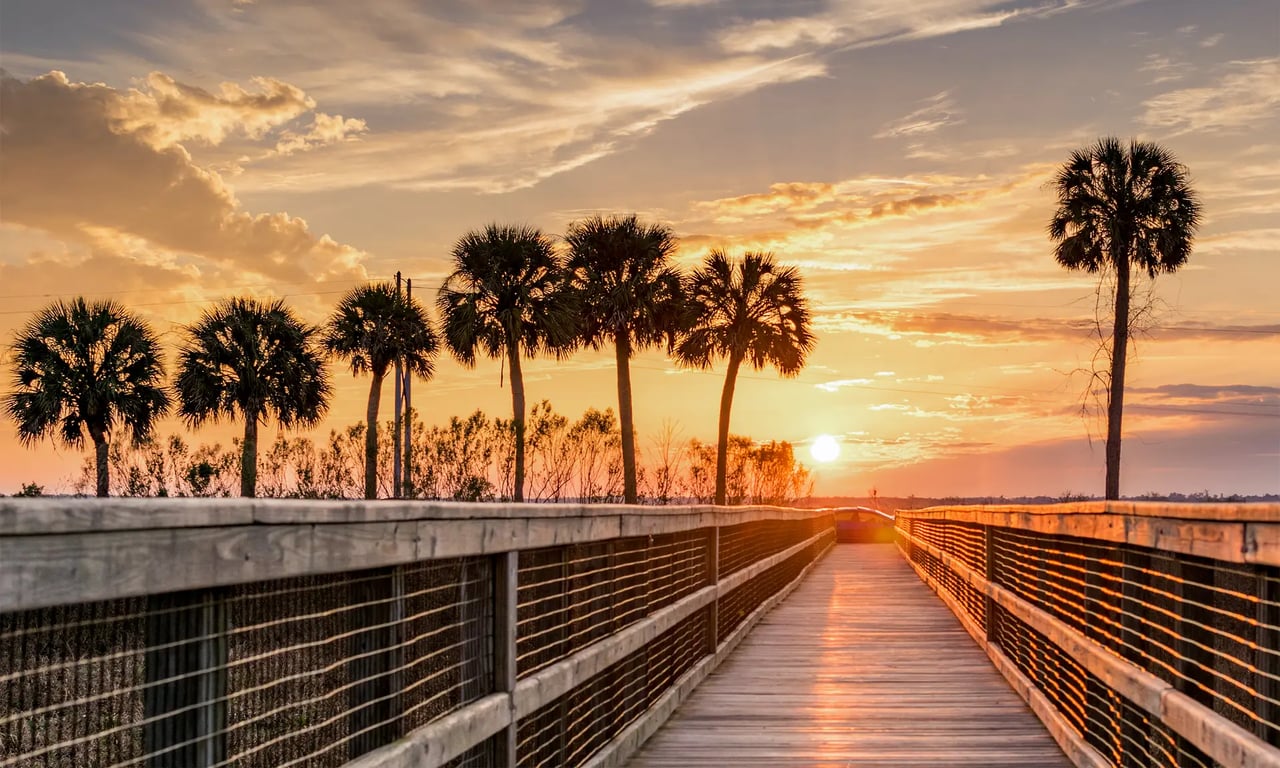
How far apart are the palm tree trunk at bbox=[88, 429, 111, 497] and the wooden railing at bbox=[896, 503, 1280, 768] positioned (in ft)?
132

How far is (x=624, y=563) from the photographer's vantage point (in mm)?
8133

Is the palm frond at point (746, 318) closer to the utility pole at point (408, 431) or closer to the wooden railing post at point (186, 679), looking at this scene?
the utility pole at point (408, 431)

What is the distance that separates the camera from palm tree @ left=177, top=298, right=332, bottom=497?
163 ft

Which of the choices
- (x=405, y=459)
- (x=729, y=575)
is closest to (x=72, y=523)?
(x=729, y=575)

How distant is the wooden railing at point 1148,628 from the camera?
14.7 ft

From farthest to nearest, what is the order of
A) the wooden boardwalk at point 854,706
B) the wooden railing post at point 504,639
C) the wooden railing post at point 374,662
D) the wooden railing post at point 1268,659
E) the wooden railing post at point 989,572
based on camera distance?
1. the wooden railing post at point 989,572
2. the wooden boardwalk at point 854,706
3. the wooden railing post at point 504,639
4. the wooden railing post at point 1268,659
5. the wooden railing post at point 374,662

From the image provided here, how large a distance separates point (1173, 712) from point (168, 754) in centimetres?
392

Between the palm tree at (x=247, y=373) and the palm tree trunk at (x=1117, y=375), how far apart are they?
27.9m

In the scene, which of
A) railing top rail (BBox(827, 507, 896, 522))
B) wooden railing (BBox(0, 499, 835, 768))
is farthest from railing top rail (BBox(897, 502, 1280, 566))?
railing top rail (BBox(827, 507, 896, 522))

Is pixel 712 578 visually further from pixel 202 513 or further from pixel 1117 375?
pixel 1117 375

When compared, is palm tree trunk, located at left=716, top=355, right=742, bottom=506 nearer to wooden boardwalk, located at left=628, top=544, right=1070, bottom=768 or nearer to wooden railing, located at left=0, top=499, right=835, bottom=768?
wooden boardwalk, located at left=628, top=544, right=1070, bottom=768

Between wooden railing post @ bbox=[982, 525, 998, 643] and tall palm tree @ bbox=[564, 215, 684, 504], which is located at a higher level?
tall palm tree @ bbox=[564, 215, 684, 504]

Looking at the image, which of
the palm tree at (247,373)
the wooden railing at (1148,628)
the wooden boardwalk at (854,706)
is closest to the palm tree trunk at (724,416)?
the palm tree at (247,373)

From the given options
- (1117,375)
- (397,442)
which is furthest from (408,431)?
(1117,375)
